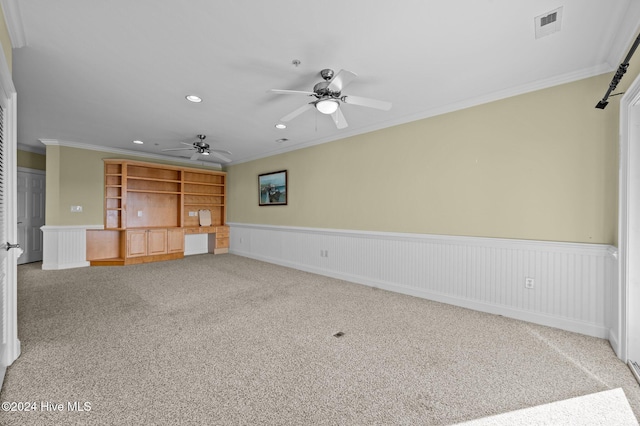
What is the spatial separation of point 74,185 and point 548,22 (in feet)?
25.8

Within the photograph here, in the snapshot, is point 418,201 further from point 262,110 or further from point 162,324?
point 162,324

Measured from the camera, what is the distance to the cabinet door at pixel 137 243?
614 cm

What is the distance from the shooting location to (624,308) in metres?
2.23

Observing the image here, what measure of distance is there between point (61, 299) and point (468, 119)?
5.76 m

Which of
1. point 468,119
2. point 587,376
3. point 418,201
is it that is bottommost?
point 587,376

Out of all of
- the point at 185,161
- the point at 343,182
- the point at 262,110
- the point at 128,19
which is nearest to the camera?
the point at 128,19

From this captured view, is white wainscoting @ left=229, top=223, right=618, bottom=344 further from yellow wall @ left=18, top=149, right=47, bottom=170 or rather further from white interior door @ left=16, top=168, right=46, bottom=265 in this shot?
yellow wall @ left=18, top=149, right=47, bottom=170

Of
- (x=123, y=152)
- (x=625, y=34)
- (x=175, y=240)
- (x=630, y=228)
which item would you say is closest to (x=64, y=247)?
(x=175, y=240)

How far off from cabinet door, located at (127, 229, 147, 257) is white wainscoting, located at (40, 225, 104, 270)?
841 mm

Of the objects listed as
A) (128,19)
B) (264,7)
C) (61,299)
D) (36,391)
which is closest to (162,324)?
(36,391)

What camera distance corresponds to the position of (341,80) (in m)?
2.41

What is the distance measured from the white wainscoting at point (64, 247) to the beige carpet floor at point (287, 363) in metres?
2.37

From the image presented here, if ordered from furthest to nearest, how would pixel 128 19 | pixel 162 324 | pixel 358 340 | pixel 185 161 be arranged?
pixel 185 161, pixel 162 324, pixel 358 340, pixel 128 19

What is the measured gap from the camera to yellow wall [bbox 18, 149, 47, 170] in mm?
6082
